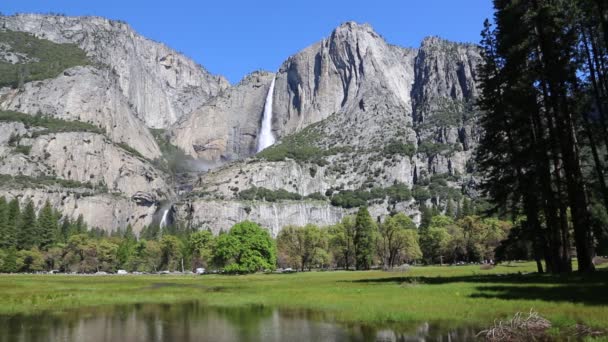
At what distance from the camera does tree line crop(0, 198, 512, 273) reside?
110312 millimetres

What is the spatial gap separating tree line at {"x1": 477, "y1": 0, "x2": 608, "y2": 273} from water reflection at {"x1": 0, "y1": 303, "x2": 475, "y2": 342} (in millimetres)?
16059

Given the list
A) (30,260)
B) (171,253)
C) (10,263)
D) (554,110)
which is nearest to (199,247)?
(171,253)

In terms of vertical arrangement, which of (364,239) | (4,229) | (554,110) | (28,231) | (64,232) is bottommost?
(364,239)

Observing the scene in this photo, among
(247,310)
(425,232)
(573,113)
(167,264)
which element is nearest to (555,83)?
(573,113)

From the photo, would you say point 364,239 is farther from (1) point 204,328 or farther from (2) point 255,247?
(1) point 204,328

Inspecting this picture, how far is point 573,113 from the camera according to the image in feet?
110

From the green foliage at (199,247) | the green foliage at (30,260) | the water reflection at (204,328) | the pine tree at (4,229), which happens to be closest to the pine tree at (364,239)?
the green foliage at (199,247)

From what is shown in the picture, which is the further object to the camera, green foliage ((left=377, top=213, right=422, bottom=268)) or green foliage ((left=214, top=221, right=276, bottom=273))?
green foliage ((left=377, top=213, right=422, bottom=268))

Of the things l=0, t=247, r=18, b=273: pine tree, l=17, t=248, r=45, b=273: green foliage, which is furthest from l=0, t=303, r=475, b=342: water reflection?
l=17, t=248, r=45, b=273: green foliage

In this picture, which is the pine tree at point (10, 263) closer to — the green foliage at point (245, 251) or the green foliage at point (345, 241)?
the green foliage at point (245, 251)

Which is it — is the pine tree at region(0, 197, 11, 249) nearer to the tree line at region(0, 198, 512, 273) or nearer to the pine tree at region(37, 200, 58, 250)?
the tree line at region(0, 198, 512, 273)

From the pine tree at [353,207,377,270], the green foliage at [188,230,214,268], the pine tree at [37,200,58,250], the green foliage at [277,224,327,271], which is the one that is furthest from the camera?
the green foliage at [188,230,214,268]

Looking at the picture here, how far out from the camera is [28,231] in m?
142

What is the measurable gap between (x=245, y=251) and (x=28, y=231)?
75.5 metres
